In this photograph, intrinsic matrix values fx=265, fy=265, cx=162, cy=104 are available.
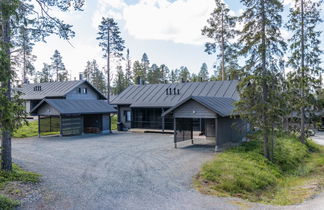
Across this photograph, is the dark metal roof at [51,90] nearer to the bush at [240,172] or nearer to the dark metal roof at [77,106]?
the dark metal roof at [77,106]

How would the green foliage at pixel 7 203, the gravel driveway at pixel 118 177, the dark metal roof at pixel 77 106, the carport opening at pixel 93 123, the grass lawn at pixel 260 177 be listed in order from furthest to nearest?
the carport opening at pixel 93 123 → the dark metal roof at pixel 77 106 → the grass lawn at pixel 260 177 → the gravel driveway at pixel 118 177 → the green foliage at pixel 7 203

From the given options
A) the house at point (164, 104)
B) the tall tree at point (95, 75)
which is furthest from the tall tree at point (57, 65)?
the house at point (164, 104)

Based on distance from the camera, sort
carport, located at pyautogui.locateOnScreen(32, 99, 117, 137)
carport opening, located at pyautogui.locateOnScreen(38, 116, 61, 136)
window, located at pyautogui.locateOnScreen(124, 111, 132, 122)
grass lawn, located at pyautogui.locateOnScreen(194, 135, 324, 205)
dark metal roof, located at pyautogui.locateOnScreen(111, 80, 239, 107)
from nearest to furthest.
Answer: grass lawn, located at pyautogui.locateOnScreen(194, 135, 324, 205) → carport, located at pyautogui.locateOnScreen(32, 99, 117, 137) → carport opening, located at pyautogui.locateOnScreen(38, 116, 61, 136) → dark metal roof, located at pyautogui.locateOnScreen(111, 80, 239, 107) → window, located at pyautogui.locateOnScreen(124, 111, 132, 122)

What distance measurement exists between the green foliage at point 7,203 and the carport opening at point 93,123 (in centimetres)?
1799

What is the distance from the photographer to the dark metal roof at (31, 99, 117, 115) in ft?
68.9

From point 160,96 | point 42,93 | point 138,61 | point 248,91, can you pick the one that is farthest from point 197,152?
point 138,61

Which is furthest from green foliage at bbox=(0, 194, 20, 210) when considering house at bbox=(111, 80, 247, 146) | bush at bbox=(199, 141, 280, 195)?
house at bbox=(111, 80, 247, 146)

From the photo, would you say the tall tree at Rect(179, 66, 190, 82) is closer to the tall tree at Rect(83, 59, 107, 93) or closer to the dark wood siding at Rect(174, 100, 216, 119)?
the tall tree at Rect(83, 59, 107, 93)

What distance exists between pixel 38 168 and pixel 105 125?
14.5m

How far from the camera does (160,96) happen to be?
2614cm

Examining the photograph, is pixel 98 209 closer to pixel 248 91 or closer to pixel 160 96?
pixel 248 91

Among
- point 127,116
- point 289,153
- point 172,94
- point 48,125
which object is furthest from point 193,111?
point 48,125

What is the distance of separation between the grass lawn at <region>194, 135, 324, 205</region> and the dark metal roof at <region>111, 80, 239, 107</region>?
884 cm

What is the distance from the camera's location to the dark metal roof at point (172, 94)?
24281mm
